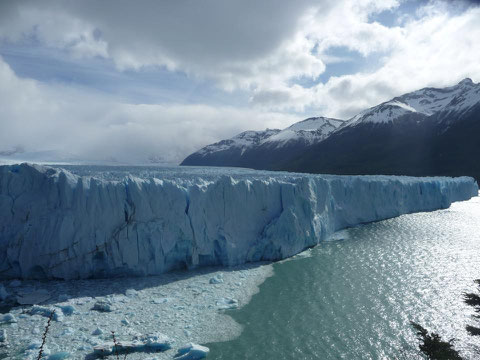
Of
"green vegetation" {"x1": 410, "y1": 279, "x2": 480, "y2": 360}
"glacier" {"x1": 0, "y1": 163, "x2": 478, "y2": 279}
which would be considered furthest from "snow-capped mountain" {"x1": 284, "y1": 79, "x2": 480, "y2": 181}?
"green vegetation" {"x1": 410, "y1": 279, "x2": 480, "y2": 360}

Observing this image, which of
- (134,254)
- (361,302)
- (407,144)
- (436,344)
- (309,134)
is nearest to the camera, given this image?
(436,344)

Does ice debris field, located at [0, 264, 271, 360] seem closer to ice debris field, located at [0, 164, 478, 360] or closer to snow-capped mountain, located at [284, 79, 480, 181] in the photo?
ice debris field, located at [0, 164, 478, 360]

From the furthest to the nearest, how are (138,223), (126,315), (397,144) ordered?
(397,144) → (138,223) → (126,315)

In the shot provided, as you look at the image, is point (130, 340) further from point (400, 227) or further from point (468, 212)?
point (468, 212)

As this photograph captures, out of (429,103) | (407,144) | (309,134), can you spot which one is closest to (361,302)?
(407,144)

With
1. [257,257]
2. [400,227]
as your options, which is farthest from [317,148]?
[257,257]

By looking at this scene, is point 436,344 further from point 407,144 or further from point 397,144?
point 397,144
